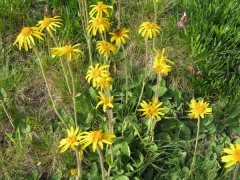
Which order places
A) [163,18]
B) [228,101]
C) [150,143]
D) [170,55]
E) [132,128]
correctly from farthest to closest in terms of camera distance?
[163,18] < [170,55] < [228,101] < [132,128] < [150,143]

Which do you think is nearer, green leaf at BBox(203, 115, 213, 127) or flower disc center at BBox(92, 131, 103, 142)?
flower disc center at BBox(92, 131, 103, 142)

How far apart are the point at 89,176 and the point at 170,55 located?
3.94 ft

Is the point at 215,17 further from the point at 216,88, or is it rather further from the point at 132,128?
the point at 132,128

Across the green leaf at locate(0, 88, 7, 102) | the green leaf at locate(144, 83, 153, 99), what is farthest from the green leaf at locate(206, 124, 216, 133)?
the green leaf at locate(0, 88, 7, 102)

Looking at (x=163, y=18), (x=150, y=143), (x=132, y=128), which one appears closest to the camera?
(x=150, y=143)

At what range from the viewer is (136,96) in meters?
2.65

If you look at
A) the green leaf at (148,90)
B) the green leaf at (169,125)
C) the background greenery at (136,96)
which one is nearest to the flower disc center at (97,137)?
the background greenery at (136,96)

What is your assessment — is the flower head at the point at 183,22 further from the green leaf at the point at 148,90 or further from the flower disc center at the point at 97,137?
the flower disc center at the point at 97,137

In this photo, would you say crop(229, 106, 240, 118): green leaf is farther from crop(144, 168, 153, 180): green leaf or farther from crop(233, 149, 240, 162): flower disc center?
crop(233, 149, 240, 162): flower disc center

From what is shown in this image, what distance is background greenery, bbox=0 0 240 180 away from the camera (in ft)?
7.74

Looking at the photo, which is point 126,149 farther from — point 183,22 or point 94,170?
point 183,22

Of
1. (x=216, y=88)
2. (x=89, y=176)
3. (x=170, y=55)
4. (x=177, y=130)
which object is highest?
(x=170, y=55)

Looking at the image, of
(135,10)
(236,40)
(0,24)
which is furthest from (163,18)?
(0,24)

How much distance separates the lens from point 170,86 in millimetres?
2723
